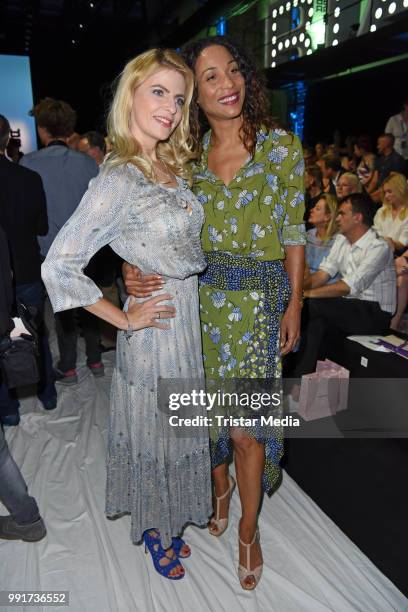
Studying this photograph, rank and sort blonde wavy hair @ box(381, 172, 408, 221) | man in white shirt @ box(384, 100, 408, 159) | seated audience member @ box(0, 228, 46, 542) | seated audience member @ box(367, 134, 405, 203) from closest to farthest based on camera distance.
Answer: seated audience member @ box(0, 228, 46, 542), blonde wavy hair @ box(381, 172, 408, 221), seated audience member @ box(367, 134, 405, 203), man in white shirt @ box(384, 100, 408, 159)

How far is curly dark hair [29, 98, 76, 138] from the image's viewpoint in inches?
120

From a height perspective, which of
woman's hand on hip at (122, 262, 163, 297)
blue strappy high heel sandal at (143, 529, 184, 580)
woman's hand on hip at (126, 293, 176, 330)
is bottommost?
blue strappy high heel sandal at (143, 529, 184, 580)

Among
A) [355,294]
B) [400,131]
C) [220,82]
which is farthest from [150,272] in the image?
[400,131]

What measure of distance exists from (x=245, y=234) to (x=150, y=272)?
1.16ft

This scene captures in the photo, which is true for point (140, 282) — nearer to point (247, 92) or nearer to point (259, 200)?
point (259, 200)

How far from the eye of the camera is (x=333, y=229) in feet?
12.1

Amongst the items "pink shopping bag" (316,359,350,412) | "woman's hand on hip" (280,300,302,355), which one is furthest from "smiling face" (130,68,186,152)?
"pink shopping bag" (316,359,350,412)

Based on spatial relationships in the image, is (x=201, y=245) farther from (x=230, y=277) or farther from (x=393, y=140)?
(x=393, y=140)

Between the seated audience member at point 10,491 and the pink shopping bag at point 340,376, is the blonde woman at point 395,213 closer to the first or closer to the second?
the pink shopping bag at point 340,376

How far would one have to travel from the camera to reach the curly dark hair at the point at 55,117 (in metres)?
3.06

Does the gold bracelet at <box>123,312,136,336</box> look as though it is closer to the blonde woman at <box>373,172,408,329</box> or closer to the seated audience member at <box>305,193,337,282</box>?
the seated audience member at <box>305,193,337,282</box>

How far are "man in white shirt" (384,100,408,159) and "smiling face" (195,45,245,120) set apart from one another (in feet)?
20.9

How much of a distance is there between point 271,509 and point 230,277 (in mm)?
1168

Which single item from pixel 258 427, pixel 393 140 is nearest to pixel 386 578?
pixel 258 427
